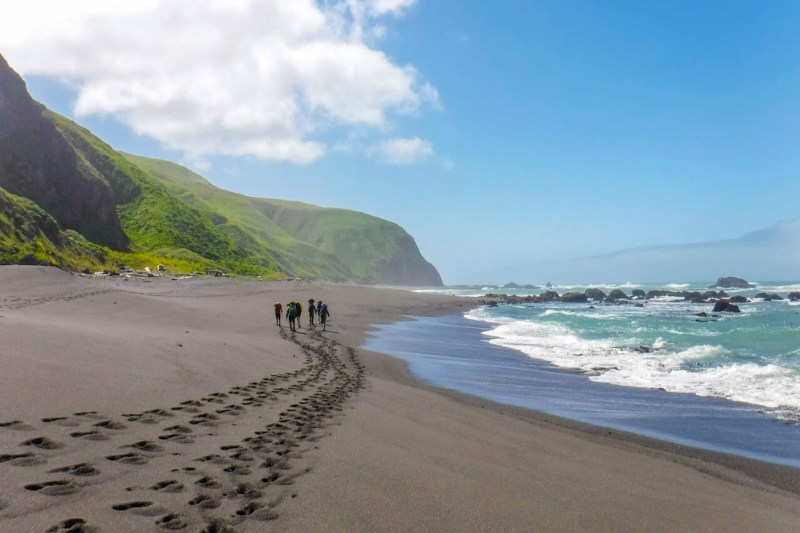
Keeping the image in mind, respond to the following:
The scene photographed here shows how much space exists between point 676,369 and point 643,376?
7.92ft

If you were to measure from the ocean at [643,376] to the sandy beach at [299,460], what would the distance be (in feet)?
5.97

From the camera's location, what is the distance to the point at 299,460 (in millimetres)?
6266

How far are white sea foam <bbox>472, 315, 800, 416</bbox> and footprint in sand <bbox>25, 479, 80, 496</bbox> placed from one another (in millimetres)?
16379

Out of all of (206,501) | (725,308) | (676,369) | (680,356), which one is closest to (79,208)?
(680,356)

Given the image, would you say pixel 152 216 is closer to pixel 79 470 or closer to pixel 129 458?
pixel 129 458

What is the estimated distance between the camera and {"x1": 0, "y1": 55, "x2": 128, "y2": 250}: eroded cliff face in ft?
227

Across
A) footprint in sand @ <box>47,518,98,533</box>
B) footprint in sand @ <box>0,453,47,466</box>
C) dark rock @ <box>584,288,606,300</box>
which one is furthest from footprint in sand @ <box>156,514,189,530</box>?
dark rock @ <box>584,288,606,300</box>

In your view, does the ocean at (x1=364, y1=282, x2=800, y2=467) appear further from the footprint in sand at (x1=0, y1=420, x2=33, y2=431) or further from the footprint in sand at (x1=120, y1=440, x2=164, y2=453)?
the footprint in sand at (x1=0, y1=420, x2=33, y2=431)

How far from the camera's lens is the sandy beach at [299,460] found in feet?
15.3

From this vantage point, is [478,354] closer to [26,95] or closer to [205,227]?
[26,95]

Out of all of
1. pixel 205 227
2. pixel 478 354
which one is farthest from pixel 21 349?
pixel 205 227

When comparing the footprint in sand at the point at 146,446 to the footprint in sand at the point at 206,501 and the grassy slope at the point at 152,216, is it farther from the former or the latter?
the grassy slope at the point at 152,216

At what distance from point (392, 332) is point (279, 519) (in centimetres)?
2846

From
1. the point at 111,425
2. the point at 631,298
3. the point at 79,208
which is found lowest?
the point at 631,298
